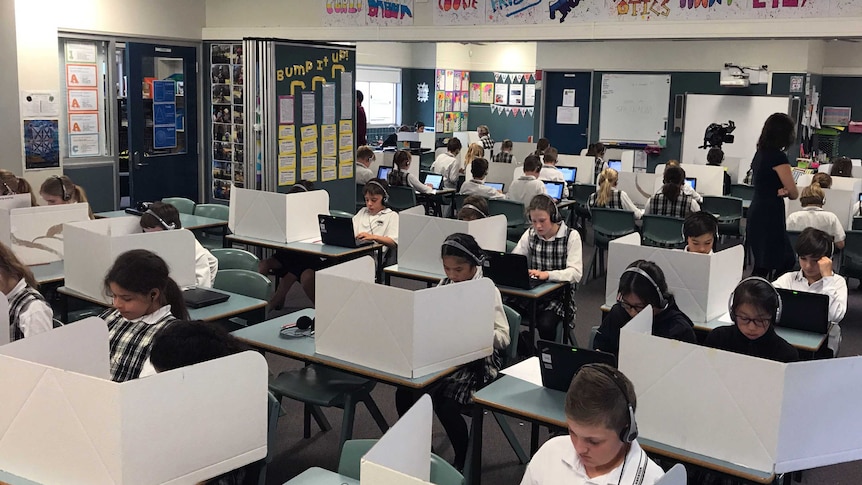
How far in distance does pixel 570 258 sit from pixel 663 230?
2.35 metres

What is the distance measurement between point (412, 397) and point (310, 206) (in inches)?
113

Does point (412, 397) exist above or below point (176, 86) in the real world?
below

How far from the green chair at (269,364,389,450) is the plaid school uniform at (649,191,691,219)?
4400 millimetres

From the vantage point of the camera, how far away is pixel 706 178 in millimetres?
9180

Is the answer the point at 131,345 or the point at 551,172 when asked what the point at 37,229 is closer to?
the point at 131,345

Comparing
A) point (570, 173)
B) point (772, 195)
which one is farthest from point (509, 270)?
point (570, 173)

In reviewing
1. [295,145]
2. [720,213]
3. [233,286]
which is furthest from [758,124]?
[233,286]

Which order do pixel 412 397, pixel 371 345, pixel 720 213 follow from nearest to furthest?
pixel 371 345 → pixel 412 397 → pixel 720 213

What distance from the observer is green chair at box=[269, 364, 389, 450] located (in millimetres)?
3673

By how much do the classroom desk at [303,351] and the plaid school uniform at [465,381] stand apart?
138 millimetres

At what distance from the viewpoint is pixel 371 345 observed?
3.51 metres

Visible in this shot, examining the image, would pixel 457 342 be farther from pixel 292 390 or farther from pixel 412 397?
pixel 292 390

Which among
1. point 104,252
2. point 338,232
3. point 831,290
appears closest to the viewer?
point 104,252

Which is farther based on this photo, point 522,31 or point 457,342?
point 522,31
